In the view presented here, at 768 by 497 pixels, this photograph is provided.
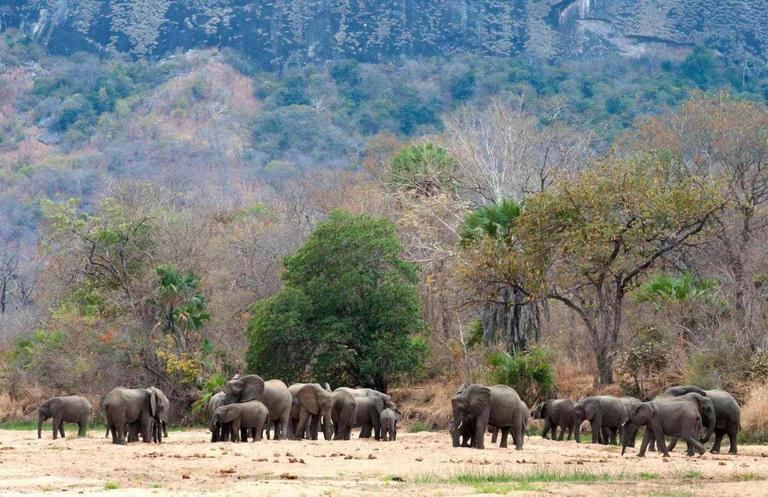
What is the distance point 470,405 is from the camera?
25.7 metres

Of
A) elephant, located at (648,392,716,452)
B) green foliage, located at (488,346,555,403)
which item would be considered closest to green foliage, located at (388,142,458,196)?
green foliage, located at (488,346,555,403)

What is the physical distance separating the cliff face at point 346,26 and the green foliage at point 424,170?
286 feet

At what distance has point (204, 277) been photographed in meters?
49.5

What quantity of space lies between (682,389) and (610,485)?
7.79m

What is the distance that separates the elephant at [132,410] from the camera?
2722 centimetres

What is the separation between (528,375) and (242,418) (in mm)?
8314

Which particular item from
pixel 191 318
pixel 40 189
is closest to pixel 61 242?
pixel 191 318

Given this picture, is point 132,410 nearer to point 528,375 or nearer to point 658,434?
point 528,375

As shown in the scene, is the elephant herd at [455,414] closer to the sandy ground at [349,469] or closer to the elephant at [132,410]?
the elephant at [132,410]

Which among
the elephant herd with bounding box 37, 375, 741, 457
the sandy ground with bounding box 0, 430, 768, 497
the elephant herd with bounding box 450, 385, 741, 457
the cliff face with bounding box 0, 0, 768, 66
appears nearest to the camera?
the sandy ground with bounding box 0, 430, 768, 497

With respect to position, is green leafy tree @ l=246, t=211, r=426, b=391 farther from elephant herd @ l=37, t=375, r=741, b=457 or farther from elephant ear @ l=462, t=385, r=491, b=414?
elephant ear @ l=462, t=385, r=491, b=414

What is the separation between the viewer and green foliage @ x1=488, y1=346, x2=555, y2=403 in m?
32.9

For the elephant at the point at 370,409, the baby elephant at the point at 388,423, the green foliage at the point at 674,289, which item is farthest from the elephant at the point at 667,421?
the green foliage at the point at 674,289

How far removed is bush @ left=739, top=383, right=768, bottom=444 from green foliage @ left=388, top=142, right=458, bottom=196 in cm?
2073
